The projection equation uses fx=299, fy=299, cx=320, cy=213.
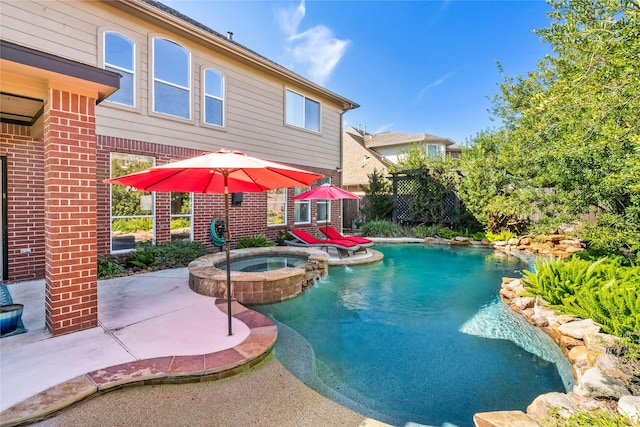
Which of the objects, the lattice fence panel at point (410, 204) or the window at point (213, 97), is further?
the lattice fence panel at point (410, 204)

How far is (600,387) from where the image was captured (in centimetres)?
283

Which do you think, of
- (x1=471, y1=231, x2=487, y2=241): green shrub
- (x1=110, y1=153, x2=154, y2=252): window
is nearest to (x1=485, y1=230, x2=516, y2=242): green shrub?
(x1=471, y1=231, x2=487, y2=241): green shrub

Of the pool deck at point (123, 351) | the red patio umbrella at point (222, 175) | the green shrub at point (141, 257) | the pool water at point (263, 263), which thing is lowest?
the pool deck at point (123, 351)

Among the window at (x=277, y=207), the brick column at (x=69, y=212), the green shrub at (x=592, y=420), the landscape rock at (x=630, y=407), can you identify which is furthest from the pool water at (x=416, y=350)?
the window at (x=277, y=207)

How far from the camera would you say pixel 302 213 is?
13.0m

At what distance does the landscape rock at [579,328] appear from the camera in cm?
405

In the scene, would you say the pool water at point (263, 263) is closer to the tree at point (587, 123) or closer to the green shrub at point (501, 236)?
the tree at point (587, 123)

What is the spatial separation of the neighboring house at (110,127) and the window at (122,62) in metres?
0.02

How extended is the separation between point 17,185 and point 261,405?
23.7 ft

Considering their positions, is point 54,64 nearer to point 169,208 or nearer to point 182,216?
point 169,208

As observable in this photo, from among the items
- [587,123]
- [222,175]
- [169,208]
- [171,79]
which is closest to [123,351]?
[222,175]

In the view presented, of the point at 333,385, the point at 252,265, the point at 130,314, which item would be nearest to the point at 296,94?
the point at 252,265

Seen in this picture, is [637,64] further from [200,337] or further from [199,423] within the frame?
[200,337]

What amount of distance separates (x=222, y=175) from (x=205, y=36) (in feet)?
20.5
